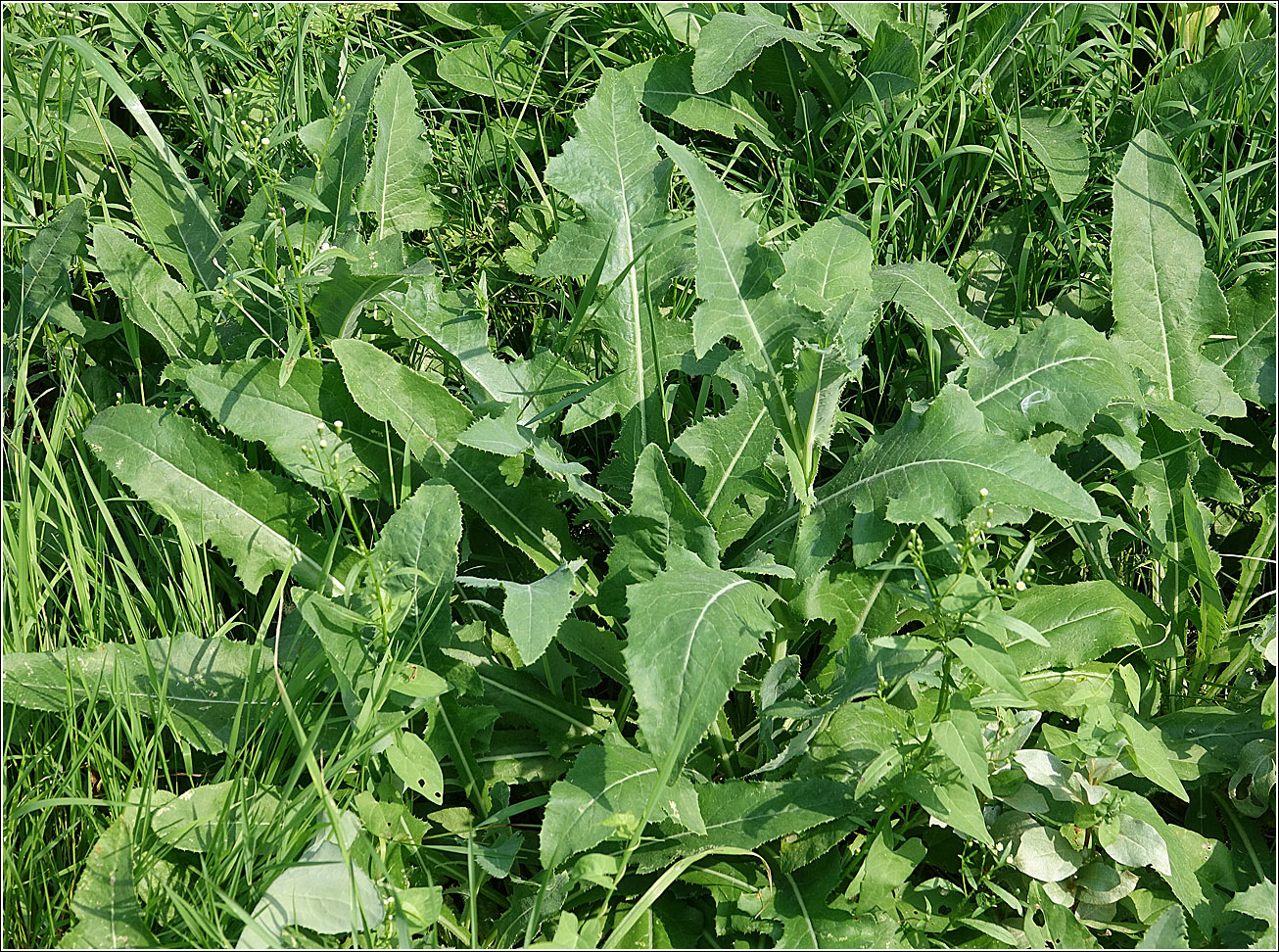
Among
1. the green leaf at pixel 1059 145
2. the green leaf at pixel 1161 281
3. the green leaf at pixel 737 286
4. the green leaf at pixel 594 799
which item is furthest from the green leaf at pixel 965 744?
the green leaf at pixel 1059 145

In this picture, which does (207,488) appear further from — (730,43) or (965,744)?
(730,43)

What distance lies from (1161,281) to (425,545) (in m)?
1.91

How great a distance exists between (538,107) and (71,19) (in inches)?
53.3

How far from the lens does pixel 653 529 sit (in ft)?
7.41

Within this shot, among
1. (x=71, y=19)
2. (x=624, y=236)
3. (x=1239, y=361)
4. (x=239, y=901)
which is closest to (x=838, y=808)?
(x=239, y=901)

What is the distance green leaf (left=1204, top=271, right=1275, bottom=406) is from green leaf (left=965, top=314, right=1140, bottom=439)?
44 centimetres

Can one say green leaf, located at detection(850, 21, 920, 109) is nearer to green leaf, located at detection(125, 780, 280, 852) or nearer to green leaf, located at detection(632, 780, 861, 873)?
green leaf, located at detection(632, 780, 861, 873)

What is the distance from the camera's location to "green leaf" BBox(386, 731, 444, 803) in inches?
79.4

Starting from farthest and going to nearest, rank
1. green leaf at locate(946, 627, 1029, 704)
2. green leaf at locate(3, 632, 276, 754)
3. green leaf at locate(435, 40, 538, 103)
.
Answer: green leaf at locate(435, 40, 538, 103)
green leaf at locate(3, 632, 276, 754)
green leaf at locate(946, 627, 1029, 704)

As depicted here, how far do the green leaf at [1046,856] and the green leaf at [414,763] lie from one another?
1.13 m

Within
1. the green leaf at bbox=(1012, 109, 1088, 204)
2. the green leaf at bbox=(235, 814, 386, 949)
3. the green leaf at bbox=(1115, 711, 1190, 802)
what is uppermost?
the green leaf at bbox=(1012, 109, 1088, 204)

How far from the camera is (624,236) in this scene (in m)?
2.62

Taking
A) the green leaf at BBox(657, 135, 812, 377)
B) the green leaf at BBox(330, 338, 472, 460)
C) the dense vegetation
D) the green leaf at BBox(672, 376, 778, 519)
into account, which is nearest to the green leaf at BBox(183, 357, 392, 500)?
the dense vegetation

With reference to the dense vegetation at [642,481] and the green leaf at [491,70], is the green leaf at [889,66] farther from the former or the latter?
the green leaf at [491,70]
